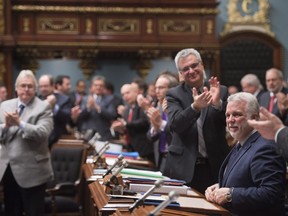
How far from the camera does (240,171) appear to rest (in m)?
3.97

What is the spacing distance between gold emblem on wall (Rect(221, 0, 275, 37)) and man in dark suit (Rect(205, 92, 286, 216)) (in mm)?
10531

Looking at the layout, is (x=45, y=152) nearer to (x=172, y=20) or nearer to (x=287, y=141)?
(x=287, y=141)

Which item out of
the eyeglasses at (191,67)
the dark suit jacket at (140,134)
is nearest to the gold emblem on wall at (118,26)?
the dark suit jacket at (140,134)

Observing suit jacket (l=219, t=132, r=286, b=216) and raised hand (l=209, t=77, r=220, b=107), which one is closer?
suit jacket (l=219, t=132, r=286, b=216)

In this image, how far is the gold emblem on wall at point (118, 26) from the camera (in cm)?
1332

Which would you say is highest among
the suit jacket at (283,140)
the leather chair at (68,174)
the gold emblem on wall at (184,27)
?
the gold emblem on wall at (184,27)

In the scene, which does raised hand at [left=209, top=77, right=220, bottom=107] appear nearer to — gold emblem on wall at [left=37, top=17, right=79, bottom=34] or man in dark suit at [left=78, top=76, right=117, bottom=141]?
man in dark suit at [left=78, top=76, right=117, bottom=141]

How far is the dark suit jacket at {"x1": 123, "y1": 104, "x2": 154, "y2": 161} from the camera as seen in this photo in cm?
783

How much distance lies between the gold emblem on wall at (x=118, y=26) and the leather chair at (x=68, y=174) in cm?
567

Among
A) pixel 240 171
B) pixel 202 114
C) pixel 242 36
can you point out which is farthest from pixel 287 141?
pixel 242 36

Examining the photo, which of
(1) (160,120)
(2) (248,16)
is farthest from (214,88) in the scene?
(2) (248,16)

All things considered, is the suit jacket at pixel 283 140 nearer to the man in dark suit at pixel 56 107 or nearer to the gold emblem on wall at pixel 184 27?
the man in dark suit at pixel 56 107

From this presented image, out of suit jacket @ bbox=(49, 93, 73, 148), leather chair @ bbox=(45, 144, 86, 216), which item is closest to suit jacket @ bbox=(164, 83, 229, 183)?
leather chair @ bbox=(45, 144, 86, 216)

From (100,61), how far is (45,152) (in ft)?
25.6
